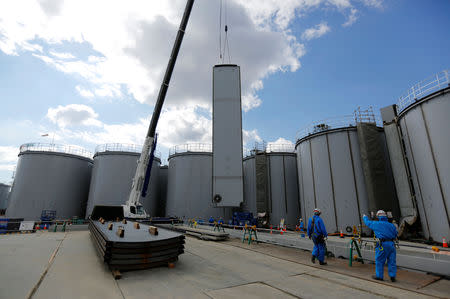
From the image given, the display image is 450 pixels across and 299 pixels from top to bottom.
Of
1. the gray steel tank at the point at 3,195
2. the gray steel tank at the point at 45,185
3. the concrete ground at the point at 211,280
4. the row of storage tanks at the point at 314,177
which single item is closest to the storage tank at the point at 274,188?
the row of storage tanks at the point at 314,177

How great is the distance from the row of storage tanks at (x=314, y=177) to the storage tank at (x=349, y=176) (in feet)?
0.22

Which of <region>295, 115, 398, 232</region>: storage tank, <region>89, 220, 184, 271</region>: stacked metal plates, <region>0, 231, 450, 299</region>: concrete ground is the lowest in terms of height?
<region>0, 231, 450, 299</region>: concrete ground

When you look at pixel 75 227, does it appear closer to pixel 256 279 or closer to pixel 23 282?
pixel 23 282

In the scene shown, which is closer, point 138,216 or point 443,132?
point 443,132

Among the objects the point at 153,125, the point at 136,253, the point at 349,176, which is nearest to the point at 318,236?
the point at 136,253

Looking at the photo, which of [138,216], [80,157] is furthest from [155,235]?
[80,157]

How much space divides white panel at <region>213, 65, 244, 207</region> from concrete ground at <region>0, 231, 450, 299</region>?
4.90m

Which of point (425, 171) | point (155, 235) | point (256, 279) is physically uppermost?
point (425, 171)

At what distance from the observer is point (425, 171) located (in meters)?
11.9

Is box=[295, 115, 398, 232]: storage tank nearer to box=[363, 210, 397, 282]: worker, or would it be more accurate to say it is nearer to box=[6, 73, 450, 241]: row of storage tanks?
box=[6, 73, 450, 241]: row of storage tanks

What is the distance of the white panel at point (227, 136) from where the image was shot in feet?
41.8

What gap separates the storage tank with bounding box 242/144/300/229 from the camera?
77.8 feet

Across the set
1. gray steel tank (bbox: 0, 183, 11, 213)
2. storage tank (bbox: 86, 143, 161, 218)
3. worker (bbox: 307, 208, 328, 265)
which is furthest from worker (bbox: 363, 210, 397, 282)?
gray steel tank (bbox: 0, 183, 11, 213)

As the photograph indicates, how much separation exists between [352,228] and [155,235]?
14.0 m
